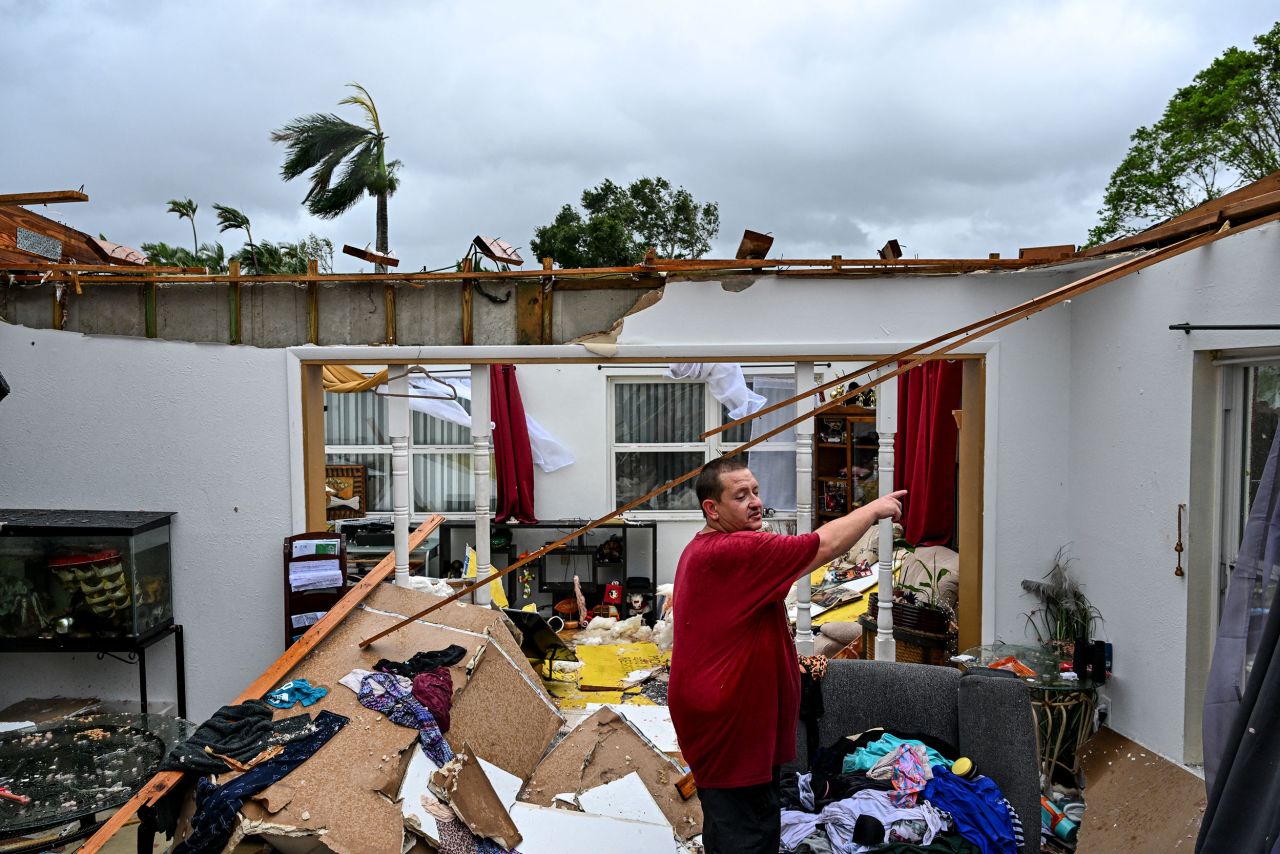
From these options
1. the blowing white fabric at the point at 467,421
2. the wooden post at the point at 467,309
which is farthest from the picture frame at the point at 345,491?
the wooden post at the point at 467,309

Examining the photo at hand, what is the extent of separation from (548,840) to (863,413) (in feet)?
21.2

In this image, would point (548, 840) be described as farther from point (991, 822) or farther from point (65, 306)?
point (65, 306)

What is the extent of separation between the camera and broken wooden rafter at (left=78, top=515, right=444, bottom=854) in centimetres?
288

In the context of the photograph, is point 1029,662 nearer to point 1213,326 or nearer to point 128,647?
point 1213,326

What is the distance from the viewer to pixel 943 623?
15.8 ft

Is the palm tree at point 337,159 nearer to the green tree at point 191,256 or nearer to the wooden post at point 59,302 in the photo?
the green tree at point 191,256

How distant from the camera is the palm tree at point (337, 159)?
586 inches

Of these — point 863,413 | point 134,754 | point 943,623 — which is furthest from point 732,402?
point 134,754

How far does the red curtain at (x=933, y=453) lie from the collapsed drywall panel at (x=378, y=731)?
11.3ft

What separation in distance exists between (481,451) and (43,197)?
2754mm

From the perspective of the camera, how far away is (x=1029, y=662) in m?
4.21

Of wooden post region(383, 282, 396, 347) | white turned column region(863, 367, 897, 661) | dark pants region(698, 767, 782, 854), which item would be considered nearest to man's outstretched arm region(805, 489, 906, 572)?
dark pants region(698, 767, 782, 854)

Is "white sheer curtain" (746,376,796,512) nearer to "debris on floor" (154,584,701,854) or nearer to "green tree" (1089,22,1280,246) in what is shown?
"debris on floor" (154,584,701,854)

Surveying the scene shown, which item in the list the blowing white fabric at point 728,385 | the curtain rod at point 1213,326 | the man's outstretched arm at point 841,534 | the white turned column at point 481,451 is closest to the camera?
the man's outstretched arm at point 841,534
